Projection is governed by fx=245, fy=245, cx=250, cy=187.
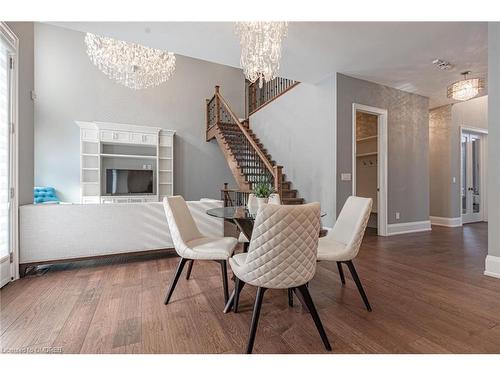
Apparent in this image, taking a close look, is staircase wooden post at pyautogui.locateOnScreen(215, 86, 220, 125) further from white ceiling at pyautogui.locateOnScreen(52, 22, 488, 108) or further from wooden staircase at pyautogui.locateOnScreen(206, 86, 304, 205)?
white ceiling at pyautogui.locateOnScreen(52, 22, 488, 108)

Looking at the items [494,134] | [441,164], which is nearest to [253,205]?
[494,134]

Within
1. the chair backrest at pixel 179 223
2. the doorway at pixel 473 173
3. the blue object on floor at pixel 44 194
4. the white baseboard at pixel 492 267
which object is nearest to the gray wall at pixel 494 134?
the white baseboard at pixel 492 267

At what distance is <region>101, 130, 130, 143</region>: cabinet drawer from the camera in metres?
5.83

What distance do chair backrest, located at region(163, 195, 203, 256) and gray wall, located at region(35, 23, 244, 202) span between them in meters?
4.91

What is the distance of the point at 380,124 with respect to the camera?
4652 millimetres

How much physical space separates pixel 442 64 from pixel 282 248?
168 inches

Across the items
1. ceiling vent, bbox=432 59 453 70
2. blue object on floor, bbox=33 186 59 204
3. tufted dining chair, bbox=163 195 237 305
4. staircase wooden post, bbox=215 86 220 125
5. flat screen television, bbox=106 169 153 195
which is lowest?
tufted dining chair, bbox=163 195 237 305

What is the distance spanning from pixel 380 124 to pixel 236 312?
4.36 meters

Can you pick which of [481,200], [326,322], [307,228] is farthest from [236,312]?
[481,200]

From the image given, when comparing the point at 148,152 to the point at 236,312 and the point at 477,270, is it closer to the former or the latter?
the point at 236,312

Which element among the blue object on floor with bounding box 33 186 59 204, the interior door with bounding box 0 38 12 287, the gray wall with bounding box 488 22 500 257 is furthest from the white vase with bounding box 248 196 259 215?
the blue object on floor with bounding box 33 186 59 204
